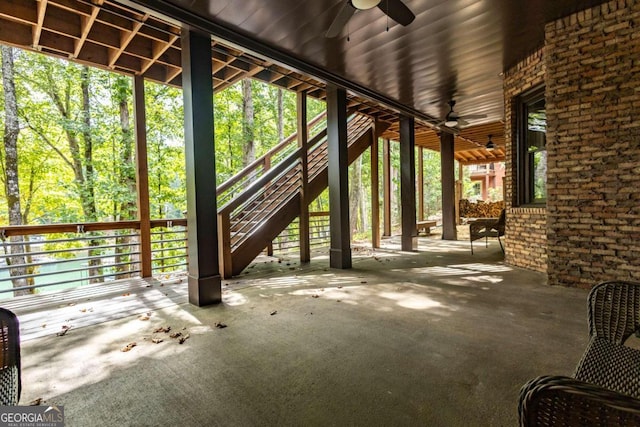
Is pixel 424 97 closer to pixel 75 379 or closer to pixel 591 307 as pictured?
pixel 591 307

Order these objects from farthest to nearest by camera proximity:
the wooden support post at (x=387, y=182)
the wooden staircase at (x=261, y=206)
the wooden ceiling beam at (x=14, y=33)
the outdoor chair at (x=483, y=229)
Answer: the wooden support post at (x=387, y=182) → the outdoor chair at (x=483, y=229) → the wooden staircase at (x=261, y=206) → the wooden ceiling beam at (x=14, y=33)

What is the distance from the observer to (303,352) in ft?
7.87

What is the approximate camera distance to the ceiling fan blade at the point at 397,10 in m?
2.83

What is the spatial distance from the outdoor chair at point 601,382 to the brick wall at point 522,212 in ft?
11.7

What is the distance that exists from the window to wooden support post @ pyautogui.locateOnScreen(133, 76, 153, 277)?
6.36m

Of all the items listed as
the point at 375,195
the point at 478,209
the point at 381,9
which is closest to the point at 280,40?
Result: the point at 381,9

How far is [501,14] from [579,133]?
71.6 inches

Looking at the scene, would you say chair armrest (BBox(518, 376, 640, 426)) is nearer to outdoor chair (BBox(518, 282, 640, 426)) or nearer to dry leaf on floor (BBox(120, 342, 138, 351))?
outdoor chair (BBox(518, 282, 640, 426))

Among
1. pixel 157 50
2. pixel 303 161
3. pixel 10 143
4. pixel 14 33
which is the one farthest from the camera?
pixel 10 143

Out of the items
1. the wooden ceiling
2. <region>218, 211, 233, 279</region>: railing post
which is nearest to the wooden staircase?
<region>218, 211, 233, 279</region>: railing post

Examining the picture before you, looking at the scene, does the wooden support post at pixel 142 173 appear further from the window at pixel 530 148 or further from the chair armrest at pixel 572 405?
the window at pixel 530 148

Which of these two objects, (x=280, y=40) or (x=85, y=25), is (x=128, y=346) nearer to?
(x=280, y=40)

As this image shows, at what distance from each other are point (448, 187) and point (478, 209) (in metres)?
5.35

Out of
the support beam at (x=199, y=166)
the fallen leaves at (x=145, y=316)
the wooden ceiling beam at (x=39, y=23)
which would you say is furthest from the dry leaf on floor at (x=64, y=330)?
the wooden ceiling beam at (x=39, y=23)
